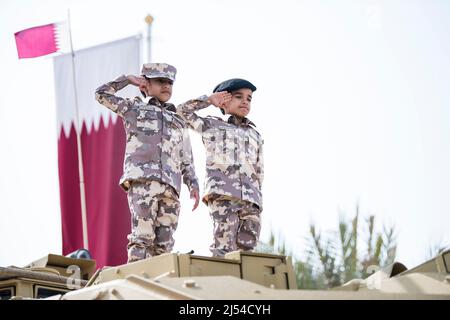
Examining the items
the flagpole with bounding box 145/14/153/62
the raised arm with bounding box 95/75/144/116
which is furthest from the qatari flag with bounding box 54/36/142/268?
the raised arm with bounding box 95/75/144/116

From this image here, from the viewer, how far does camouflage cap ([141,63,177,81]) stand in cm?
985

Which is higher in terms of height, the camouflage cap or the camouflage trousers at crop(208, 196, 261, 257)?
the camouflage cap

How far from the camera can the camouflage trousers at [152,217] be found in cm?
909

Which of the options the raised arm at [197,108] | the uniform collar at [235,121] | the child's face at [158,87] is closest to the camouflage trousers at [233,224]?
the raised arm at [197,108]

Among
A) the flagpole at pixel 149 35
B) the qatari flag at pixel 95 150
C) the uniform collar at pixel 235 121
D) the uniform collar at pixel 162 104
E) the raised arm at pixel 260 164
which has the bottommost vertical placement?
the raised arm at pixel 260 164

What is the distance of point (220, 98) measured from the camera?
1020cm

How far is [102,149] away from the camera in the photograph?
17484mm

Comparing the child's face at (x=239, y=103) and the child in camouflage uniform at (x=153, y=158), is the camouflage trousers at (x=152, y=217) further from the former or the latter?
the child's face at (x=239, y=103)

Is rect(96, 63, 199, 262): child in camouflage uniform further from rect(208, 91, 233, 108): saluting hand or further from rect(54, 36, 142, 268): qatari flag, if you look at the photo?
rect(54, 36, 142, 268): qatari flag

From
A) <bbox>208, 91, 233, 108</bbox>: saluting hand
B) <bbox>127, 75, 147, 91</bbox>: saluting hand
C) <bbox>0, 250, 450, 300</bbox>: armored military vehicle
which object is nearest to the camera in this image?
<bbox>0, 250, 450, 300</bbox>: armored military vehicle

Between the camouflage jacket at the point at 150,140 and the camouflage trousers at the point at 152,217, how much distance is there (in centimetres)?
9
